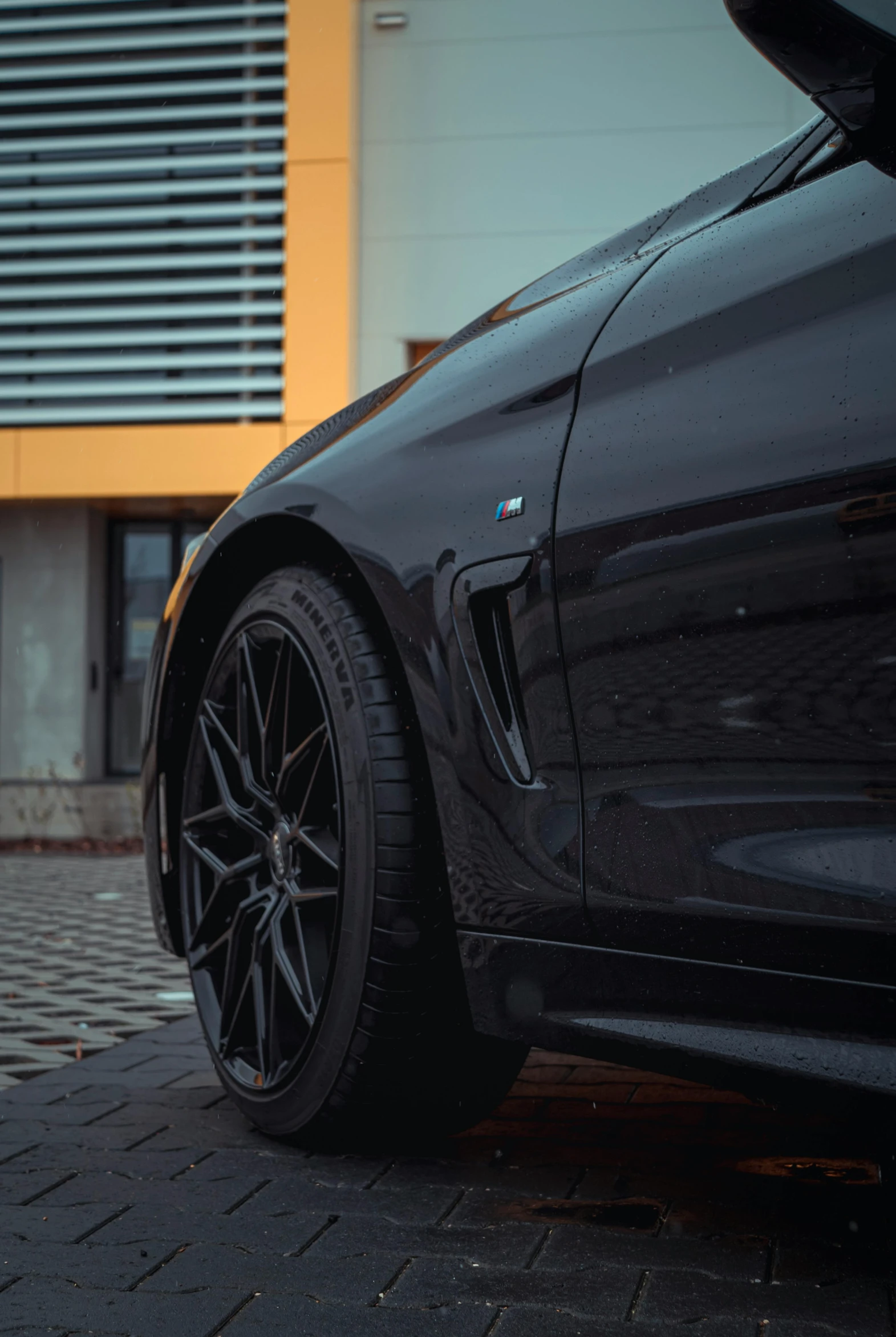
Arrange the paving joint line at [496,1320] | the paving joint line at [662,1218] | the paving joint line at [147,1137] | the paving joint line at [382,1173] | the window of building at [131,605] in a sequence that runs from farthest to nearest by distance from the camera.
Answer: the window of building at [131,605] < the paving joint line at [147,1137] < the paving joint line at [382,1173] < the paving joint line at [662,1218] < the paving joint line at [496,1320]

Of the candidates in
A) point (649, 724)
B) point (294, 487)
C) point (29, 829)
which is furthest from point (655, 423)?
point (29, 829)

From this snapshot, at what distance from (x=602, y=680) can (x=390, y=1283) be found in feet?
2.61

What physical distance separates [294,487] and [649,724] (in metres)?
0.95

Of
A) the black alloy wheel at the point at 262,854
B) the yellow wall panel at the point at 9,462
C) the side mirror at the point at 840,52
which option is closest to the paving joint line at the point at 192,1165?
the black alloy wheel at the point at 262,854

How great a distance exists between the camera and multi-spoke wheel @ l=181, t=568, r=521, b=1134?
2107 mm

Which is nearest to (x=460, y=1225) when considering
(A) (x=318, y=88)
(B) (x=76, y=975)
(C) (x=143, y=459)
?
(B) (x=76, y=975)

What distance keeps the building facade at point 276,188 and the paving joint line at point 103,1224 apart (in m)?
9.34

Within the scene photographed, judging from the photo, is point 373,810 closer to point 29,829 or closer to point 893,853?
point 893,853

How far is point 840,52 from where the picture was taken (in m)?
1.48

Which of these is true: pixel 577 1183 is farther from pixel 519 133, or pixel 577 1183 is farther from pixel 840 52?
pixel 519 133

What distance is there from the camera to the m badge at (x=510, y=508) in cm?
194

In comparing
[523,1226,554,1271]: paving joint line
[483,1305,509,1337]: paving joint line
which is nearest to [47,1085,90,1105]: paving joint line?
[523,1226,554,1271]: paving joint line

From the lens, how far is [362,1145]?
2.32 metres

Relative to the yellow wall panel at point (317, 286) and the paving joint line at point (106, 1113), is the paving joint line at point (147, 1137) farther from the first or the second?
the yellow wall panel at point (317, 286)
